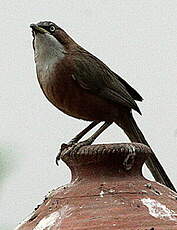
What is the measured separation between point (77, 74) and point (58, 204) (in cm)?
62

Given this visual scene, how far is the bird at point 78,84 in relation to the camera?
181cm

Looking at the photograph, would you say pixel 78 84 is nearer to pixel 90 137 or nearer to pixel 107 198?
pixel 90 137

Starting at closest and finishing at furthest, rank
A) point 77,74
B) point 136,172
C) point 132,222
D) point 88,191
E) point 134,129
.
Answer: point 132,222 → point 88,191 → point 136,172 → point 77,74 → point 134,129

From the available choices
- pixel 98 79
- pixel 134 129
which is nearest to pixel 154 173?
pixel 134 129

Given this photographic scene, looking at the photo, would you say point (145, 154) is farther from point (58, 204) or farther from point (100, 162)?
point (58, 204)

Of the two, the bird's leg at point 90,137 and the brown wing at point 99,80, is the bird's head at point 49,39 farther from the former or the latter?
the bird's leg at point 90,137

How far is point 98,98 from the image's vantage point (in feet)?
6.06

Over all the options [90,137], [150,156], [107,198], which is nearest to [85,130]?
[90,137]

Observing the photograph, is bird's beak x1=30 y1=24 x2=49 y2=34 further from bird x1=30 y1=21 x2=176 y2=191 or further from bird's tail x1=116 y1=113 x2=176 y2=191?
bird's tail x1=116 y1=113 x2=176 y2=191

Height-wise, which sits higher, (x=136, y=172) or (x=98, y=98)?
(x=98, y=98)

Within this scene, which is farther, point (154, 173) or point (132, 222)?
point (154, 173)

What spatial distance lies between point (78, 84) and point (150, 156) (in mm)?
318

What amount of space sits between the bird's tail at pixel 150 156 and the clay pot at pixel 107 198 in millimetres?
385

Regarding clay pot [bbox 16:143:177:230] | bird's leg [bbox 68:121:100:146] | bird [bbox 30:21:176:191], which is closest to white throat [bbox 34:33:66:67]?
bird [bbox 30:21:176:191]
